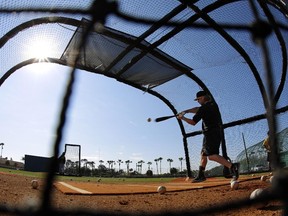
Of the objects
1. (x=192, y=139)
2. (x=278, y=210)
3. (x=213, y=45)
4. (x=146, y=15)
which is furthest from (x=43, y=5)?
(x=192, y=139)

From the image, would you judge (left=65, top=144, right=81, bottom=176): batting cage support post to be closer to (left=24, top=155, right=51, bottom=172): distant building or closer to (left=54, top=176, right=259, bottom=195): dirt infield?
(left=54, top=176, right=259, bottom=195): dirt infield

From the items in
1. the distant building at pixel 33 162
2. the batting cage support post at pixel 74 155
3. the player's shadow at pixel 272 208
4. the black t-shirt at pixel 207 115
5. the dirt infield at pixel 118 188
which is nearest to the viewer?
the player's shadow at pixel 272 208

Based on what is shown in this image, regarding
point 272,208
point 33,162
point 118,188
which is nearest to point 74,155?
point 118,188

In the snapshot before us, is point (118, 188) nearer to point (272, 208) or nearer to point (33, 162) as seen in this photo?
point (272, 208)

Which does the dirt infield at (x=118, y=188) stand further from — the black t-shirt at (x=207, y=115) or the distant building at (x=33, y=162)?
the distant building at (x=33, y=162)

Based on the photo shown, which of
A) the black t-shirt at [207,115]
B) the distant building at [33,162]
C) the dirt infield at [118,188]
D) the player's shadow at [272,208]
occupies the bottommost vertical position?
the player's shadow at [272,208]

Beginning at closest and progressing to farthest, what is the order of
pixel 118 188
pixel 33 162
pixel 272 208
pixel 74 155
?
pixel 272 208 → pixel 118 188 → pixel 74 155 → pixel 33 162

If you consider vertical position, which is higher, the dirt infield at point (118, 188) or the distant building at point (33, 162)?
the distant building at point (33, 162)

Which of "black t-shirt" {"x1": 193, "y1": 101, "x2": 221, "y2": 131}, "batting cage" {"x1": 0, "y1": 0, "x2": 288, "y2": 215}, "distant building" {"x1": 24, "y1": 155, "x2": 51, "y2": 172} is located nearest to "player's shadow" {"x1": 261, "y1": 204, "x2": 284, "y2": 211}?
"batting cage" {"x1": 0, "y1": 0, "x2": 288, "y2": 215}

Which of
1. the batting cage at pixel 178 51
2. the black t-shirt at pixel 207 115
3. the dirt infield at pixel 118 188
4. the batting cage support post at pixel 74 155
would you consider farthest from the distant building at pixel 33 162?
the black t-shirt at pixel 207 115

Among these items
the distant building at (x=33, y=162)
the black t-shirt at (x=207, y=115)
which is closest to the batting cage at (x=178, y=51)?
the black t-shirt at (x=207, y=115)

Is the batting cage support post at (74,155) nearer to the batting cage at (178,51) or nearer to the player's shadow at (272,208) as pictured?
the batting cage at (178,51)

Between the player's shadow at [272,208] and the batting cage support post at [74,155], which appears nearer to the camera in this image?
the player's shadow at [272,208]

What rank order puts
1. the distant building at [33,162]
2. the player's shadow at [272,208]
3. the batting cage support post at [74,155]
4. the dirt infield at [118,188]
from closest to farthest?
1. the player's shadow at [272,208]
2. the dirt infield at [118,188]
3. the batting cage support post at [74,155]
4. the distant building at [33,162]
